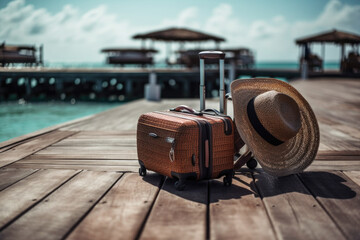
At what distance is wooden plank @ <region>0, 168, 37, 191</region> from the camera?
2.85m

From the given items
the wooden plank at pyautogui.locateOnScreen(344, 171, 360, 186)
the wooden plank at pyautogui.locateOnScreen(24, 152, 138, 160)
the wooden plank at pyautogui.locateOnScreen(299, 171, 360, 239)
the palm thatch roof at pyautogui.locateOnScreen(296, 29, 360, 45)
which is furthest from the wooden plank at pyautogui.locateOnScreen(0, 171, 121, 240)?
the palm thatch roof at pyautogui.locateOnScreen(296, 29, 360, 45)

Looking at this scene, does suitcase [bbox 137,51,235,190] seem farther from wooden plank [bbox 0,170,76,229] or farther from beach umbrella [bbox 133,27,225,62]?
beach umbrella [bbox 133,27,225,62]

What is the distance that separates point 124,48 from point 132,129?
2143 centimetres

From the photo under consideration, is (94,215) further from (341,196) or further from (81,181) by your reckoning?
(341,196)

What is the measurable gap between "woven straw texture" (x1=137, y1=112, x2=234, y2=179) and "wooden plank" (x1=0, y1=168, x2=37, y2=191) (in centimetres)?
93

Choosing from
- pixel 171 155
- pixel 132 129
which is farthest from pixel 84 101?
pixel 171 155

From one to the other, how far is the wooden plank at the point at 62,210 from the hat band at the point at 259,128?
1.10m

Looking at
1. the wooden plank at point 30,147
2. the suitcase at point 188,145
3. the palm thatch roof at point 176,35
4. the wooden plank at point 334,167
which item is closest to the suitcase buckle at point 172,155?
the suitcase at point 188,145

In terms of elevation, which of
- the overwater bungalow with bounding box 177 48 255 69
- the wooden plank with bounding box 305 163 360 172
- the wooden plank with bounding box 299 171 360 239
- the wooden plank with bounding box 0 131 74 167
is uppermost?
the overwater bungalow with bounding box 177 48 255 69

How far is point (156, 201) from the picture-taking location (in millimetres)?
2430

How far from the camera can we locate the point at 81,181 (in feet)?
9.44

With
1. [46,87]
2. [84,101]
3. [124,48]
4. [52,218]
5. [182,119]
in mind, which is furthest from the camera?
[124,48]

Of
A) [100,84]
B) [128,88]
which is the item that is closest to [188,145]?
[128,88]

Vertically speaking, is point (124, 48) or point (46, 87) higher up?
point (124, 48)
